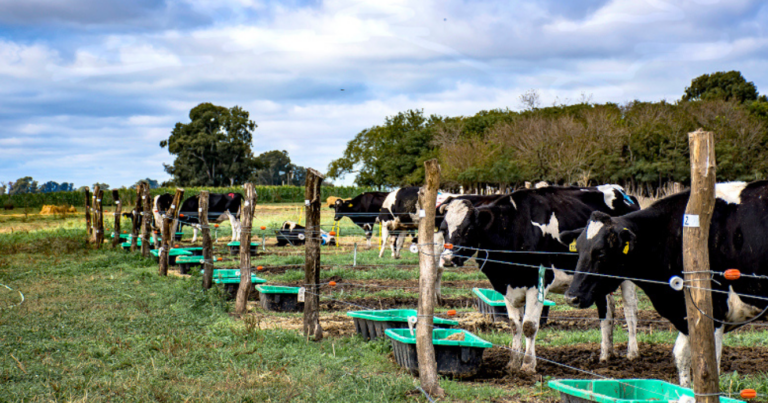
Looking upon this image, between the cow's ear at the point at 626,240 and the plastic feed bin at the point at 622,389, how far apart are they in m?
1.23

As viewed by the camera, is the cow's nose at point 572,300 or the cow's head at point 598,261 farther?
the cow's nose at point 572,300

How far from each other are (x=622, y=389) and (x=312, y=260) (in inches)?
199

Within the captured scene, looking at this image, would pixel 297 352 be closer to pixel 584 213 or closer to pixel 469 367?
pixel 469 367

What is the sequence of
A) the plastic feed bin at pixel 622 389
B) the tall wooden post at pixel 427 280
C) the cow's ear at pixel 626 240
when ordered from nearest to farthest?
the plastic feed bin at pixel 622 389
the cow's ear at pixel 626 240
the tall wooden post at pixel 427 280

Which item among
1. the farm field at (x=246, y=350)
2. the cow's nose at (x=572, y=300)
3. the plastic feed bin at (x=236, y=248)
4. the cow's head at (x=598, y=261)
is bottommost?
the farm field at (x=246, y=350)

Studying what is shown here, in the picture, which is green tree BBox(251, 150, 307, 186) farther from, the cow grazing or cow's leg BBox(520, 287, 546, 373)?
cow's leg BBox(520, 287, 546, 373)

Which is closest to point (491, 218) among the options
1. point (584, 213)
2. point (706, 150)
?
point (584, 213)

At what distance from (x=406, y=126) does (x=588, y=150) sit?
35.5m

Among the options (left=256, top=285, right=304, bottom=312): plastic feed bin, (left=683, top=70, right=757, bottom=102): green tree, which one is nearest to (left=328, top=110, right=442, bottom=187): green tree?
(left=683, top=70, right=757, bottom=102): green tree

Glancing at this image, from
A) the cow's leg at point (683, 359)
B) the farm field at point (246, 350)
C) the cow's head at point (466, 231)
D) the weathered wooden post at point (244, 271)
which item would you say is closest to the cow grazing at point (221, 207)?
the farm field at point (246, 350)

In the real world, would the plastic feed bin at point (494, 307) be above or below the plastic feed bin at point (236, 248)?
below

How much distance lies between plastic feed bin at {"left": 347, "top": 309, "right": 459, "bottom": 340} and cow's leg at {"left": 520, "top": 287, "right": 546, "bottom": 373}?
3.19 ft

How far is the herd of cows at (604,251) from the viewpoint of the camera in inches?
219

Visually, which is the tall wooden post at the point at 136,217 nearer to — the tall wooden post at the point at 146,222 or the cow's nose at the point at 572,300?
the tall wooden post at the point at 146,222
